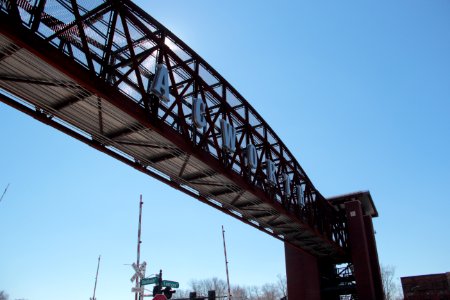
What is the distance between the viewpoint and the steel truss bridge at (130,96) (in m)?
8.84

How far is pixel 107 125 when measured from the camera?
1162 centimetres

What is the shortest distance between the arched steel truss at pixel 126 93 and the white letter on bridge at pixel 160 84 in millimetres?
379

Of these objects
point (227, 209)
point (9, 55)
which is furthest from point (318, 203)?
point (9, 55)

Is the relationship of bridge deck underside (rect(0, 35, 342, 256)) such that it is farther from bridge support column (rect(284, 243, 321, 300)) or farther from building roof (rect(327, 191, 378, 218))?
building roof (rect(327, 191, 378, 218))

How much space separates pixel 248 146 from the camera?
1623 centimetres

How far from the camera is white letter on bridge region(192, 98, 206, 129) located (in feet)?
41.0

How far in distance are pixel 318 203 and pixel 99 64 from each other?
19968 mm

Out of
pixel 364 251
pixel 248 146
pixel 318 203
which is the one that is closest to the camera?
pixel 248 146

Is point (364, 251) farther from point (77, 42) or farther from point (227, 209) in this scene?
point (77, 42)

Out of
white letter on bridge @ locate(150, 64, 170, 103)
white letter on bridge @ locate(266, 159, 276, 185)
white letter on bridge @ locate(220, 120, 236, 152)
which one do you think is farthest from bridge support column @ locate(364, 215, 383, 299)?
white letter on bridge @ locate(150, 64, 170, 103)

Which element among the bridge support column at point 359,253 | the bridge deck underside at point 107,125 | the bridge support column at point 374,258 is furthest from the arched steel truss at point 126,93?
the bridge support column at point 374,258

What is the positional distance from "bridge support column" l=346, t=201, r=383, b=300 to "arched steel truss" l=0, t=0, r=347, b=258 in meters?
12.8

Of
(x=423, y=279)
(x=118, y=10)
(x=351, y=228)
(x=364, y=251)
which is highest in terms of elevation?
(x=118, y=10)

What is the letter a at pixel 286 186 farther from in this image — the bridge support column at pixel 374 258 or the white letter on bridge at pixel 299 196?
the bridge support column at pixel 374 258
